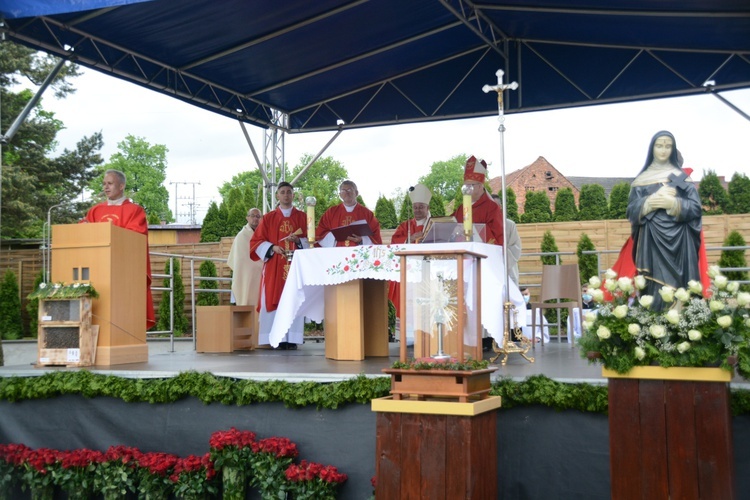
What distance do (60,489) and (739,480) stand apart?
4356 millimetres

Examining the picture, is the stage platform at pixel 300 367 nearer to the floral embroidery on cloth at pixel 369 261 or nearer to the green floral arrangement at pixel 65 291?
the green floral arrangement at pixel 65 291

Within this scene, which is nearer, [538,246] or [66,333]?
[66,333]

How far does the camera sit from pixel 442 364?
4.11 meters

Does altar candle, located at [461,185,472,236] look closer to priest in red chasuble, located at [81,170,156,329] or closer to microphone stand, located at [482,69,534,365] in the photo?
microphone stand, located at [482,69,534,365]

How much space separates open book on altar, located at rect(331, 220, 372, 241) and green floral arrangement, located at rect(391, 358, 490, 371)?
3095mm

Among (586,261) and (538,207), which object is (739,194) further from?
(586,261)

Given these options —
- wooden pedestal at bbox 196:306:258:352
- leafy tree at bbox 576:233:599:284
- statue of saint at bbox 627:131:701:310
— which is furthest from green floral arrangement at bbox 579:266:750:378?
leafy tree at bbox 576:233:599:284

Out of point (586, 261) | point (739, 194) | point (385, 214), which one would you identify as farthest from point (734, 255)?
point (385, 214)

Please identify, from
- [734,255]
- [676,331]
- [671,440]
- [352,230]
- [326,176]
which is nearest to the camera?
[671,440]

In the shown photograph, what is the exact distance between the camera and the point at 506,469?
188 inches

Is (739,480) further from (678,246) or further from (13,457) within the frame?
(13,457)

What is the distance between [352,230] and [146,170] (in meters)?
41.0

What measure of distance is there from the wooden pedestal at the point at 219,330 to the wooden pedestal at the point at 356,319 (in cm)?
158

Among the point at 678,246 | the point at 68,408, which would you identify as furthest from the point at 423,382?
the point at 68,408
